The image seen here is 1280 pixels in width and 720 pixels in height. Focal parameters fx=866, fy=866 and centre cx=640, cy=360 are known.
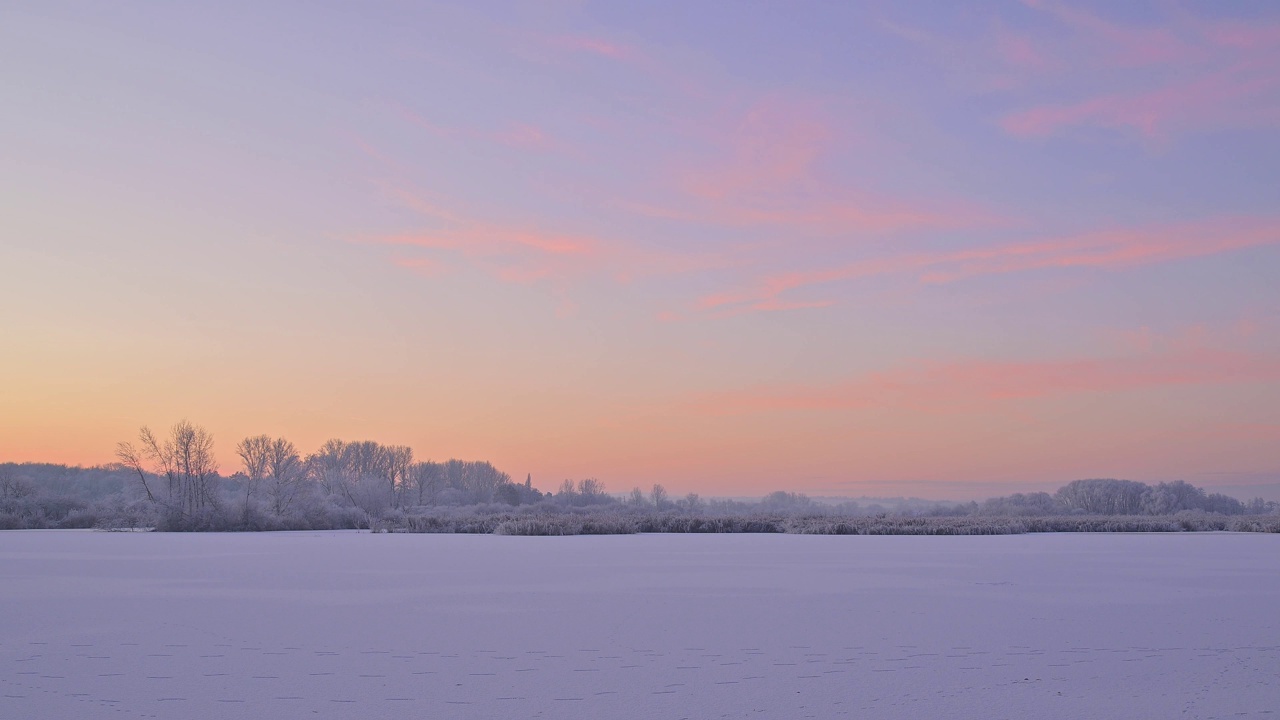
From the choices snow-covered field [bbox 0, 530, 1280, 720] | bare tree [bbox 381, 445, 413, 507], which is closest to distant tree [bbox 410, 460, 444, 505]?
bare tree [bbox 381, 445, 413, 507]

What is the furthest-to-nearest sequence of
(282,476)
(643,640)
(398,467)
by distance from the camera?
(398,467), (282,476), (643,640)

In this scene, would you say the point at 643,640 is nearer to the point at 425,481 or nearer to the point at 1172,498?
the point at 1172,498

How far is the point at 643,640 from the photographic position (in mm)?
6270

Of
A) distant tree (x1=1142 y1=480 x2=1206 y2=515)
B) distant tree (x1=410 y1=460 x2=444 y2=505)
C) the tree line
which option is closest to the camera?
the tree line

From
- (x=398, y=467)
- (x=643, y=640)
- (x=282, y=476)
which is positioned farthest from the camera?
(x=398, y=467)

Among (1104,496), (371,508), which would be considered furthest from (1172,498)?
(371,508)

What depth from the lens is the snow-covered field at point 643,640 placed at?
4.67 m

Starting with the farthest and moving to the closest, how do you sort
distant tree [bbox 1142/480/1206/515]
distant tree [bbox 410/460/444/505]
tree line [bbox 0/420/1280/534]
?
distant tree [bbox 410/460/444/505]
distant tree [bbox 1142/480/1206/515]
tree line [bbox 0/420/1280/534]

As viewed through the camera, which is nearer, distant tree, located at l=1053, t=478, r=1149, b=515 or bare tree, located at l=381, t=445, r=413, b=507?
distant tree, located at l=1053, t=478, r=1149, b=515

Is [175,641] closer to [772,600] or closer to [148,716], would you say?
[148,716]

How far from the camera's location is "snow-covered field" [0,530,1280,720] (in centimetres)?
467

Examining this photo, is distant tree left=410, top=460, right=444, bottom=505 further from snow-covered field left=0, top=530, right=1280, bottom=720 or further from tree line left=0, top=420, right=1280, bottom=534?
snow-covered field left=0, top=530, right=1280, bottom=720

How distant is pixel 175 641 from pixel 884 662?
16.2 ft

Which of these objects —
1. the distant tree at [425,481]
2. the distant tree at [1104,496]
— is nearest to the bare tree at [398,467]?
the distant tree at [425,481]
